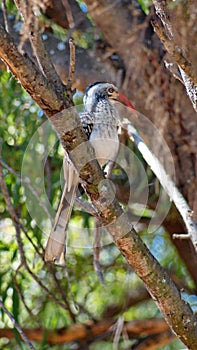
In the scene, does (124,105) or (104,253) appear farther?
(104,253)

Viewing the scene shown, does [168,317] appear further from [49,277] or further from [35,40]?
[49,277]

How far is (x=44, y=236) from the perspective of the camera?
2783 millimetres

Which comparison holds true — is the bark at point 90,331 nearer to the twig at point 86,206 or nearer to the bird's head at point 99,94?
the bird's head at point 99,94

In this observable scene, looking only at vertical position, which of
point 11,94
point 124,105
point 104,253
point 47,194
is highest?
point 11,94

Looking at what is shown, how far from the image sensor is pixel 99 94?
2465mm

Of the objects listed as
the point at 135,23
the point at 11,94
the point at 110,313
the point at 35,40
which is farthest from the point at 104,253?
the point at 35,40

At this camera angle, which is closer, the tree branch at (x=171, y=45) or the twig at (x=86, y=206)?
the tree branch at (x=171, y=45)

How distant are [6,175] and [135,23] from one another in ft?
2.27

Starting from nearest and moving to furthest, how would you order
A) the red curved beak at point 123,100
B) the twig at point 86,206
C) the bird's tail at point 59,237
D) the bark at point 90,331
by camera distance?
the twig at point 86,206 → the bird's tail at point 59,237 → the red curved beak at point 123,100 → the bark at point 90,331

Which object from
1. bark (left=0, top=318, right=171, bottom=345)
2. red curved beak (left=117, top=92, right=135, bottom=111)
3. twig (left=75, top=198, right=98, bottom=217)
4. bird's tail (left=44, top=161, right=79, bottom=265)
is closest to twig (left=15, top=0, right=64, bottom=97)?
twig (left=75, top=198, right=98, bottom=217)

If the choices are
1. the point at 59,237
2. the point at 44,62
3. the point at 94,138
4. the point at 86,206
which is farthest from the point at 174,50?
the point at 94,138

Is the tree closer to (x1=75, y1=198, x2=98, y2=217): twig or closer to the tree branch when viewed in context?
(x1=75, y1=198, x2=98, y2=217): twig

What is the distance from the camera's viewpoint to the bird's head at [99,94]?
2.44 m

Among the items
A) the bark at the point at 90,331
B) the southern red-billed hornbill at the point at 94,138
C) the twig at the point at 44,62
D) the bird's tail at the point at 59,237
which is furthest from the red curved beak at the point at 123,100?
the twig at the point at 44,62
